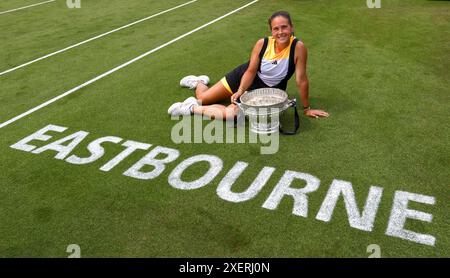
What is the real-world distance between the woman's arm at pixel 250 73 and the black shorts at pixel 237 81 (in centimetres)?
12

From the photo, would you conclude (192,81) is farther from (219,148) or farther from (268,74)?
(219,148)

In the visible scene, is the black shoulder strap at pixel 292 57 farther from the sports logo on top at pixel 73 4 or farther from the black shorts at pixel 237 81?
the sports logo on top at pixel 73 4

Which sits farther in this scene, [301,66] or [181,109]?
[181,109]

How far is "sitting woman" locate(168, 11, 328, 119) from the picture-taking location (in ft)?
15.8

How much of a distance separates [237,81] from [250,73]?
43cm

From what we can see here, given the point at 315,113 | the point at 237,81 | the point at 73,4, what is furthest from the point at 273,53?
the point at 73,4

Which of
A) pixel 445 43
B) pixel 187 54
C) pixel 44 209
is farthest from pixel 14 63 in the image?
pixel 445 43

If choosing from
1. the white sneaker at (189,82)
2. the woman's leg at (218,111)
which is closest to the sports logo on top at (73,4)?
the white sneaker at (189,82)

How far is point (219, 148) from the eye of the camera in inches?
191

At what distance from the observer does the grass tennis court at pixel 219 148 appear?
349cm
